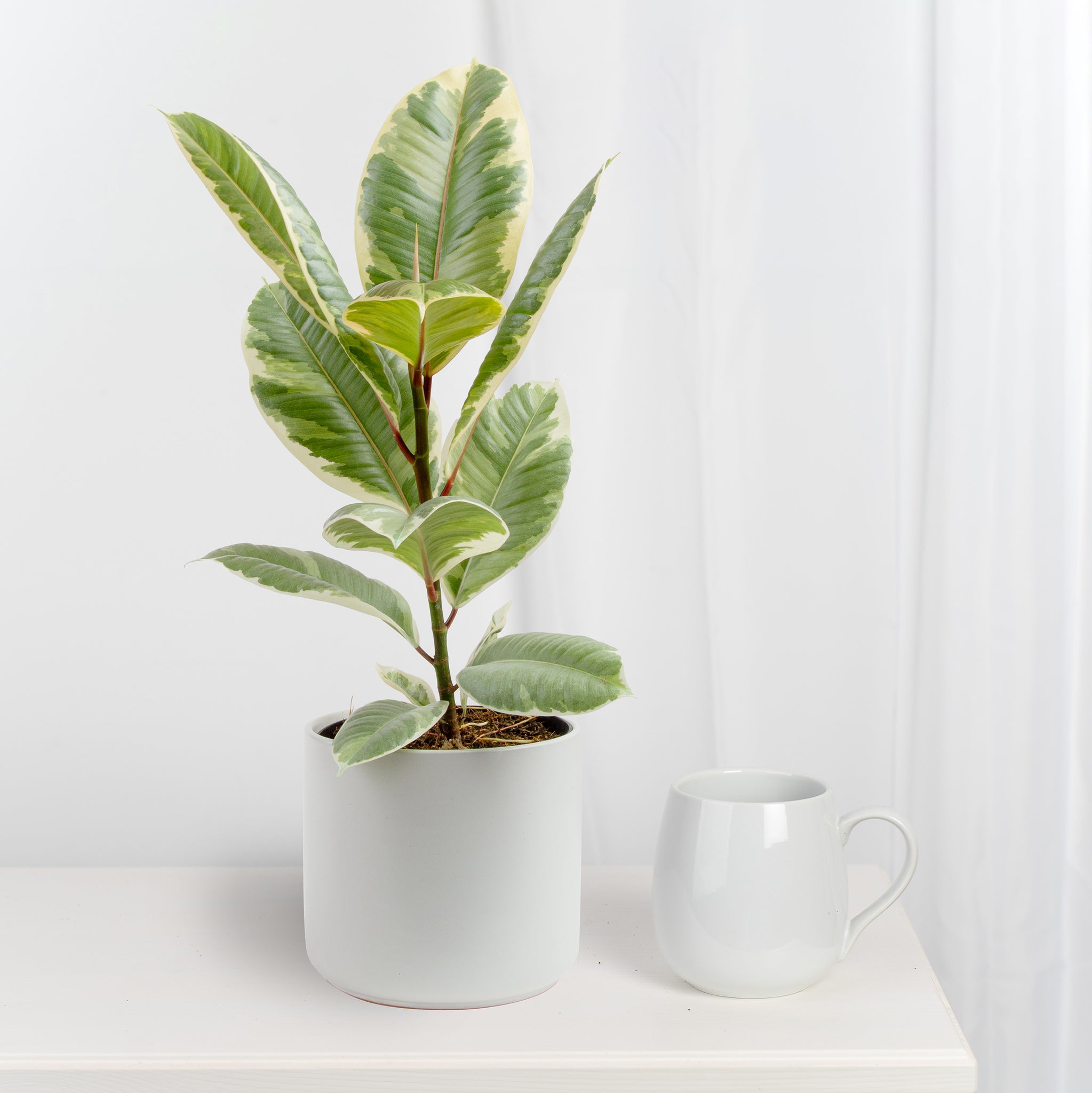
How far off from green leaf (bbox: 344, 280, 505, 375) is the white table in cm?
38

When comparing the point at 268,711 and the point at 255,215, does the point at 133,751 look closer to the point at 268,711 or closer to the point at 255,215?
the point at 268,711

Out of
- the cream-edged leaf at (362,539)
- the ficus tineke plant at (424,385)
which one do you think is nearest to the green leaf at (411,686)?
the ficus tineke plant at (424,385)

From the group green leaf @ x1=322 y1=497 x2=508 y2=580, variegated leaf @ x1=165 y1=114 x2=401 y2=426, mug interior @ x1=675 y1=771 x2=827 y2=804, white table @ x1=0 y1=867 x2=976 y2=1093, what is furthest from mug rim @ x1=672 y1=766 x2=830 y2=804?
variegated leaf @ x1=165 y1=114 x2=401 y2=426

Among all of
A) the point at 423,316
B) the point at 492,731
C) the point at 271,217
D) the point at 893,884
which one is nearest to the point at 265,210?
the point at 271,217

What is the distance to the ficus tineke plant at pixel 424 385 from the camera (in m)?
0.56

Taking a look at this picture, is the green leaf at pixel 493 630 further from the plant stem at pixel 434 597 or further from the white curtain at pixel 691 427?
the white curtain at pixel 691 427

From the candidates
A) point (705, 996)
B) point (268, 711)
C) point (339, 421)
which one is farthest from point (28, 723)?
point (705, 996)

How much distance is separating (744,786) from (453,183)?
0.43 m

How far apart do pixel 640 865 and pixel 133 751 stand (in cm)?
48

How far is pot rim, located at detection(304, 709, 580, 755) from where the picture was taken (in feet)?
1.98

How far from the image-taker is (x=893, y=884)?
0.70m

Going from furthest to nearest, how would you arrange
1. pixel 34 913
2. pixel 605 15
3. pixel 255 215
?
pixel 605 15 < pixel 34 913 < pixel 255 215

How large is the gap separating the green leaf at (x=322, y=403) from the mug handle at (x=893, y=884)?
0.34 metres

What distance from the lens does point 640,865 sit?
95 cm
